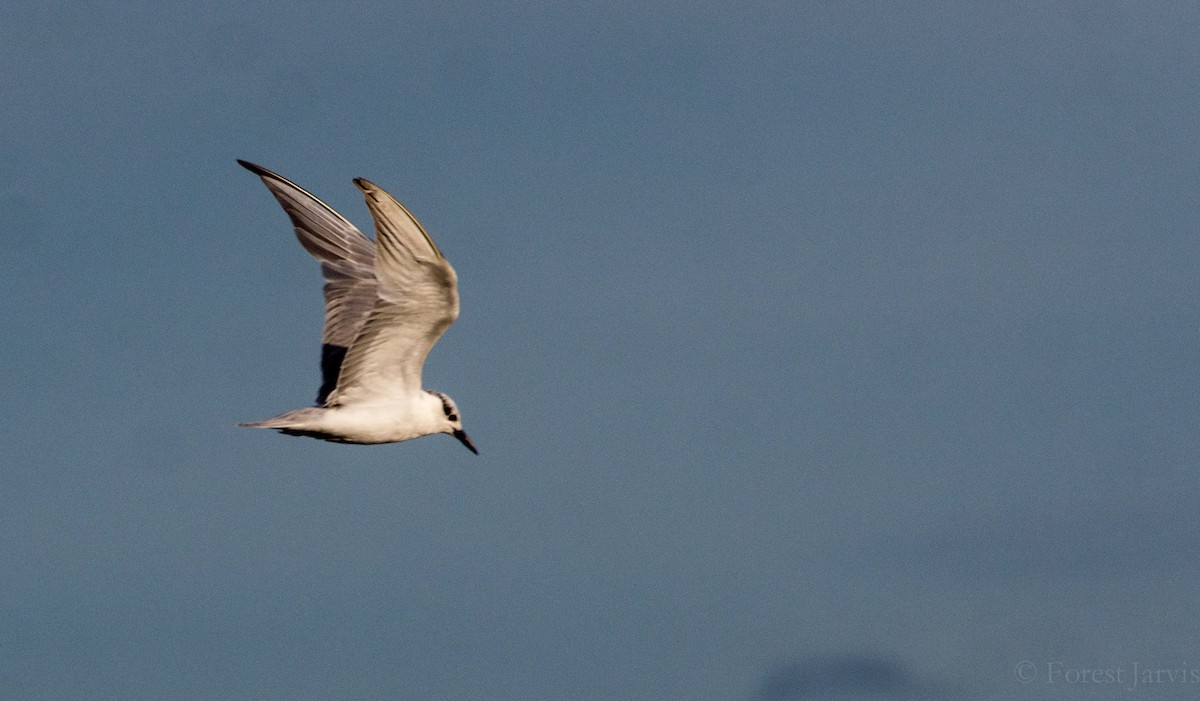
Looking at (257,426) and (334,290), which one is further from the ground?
(334,290)

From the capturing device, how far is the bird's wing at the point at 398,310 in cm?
2400

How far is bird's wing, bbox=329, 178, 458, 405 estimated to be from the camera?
2400cm

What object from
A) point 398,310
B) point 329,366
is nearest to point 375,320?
point 398,310

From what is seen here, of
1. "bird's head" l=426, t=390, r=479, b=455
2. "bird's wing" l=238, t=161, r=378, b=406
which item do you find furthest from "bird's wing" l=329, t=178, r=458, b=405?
"bird's wing" l=238, t=161, r=378, b=406

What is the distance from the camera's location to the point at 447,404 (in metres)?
29.4

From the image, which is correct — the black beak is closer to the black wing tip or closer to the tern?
the tern

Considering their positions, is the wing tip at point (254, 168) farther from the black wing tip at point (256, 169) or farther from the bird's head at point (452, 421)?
the bird's head at point (452, 421)

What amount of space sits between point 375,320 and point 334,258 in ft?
15.0

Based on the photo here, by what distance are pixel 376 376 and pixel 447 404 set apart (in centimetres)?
200

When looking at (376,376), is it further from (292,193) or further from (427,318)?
(292,193)

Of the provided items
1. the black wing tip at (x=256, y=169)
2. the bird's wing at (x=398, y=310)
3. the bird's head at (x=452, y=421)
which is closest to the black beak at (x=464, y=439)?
the bird's head at (x=452, y=421)

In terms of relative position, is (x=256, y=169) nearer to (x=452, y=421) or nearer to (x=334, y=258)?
(x=334, y=258)

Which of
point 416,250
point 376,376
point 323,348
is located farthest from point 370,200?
point 323,348

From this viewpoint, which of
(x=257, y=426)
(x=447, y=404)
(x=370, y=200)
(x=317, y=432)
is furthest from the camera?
(x=447, y=404)
